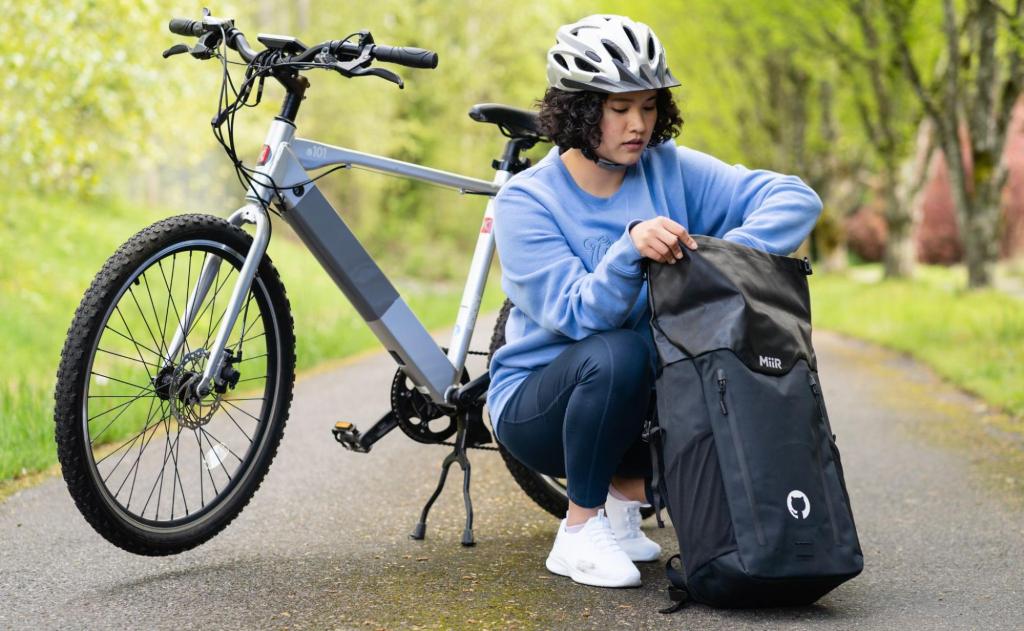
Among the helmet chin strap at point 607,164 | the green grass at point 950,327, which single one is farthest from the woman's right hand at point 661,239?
the green grass at point 950,327

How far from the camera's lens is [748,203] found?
3516mm

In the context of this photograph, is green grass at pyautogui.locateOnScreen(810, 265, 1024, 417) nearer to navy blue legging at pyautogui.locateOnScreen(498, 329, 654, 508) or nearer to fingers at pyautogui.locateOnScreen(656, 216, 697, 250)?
navy blue legging at pyautogui.locateOnScreen(498, 329, 654, 508)

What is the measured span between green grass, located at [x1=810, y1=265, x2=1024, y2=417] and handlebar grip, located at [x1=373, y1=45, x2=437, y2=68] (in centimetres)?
452

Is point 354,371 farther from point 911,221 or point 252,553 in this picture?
point 911,221

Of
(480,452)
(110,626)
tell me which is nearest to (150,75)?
(480,452)

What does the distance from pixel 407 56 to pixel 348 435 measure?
46.3 inches

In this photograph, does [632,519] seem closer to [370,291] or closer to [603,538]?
[603,538]

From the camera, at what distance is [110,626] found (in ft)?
9.37

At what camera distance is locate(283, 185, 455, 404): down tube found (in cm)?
349

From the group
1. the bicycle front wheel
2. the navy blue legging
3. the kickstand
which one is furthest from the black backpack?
the bicycle front wheel

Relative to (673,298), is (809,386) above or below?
below

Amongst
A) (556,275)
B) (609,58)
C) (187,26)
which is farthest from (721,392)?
(187,26)

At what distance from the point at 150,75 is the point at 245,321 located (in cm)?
775

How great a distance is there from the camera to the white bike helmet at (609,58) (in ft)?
10.7
